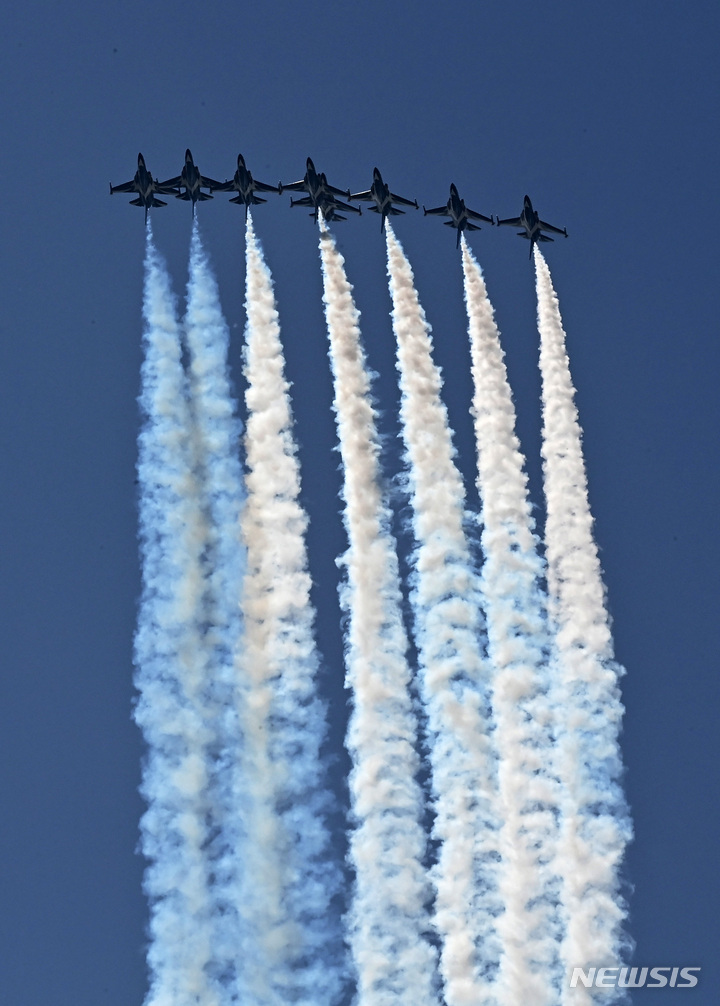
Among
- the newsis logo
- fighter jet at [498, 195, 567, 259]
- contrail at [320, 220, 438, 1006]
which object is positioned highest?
fighter jet at [498, 195, 567, 259]

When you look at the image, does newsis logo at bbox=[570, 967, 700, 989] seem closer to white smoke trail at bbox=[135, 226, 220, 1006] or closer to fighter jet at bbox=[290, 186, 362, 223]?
white smoke trail at bbox=[135, 226, 220, 1006]

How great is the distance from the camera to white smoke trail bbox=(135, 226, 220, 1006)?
69188 millimetres

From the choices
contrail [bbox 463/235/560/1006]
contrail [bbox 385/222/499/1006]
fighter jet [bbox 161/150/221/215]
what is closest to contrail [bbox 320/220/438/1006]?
contrail [bbox 385/222/499/1006]

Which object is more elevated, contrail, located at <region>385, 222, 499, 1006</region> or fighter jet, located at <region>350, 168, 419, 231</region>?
fighter jet, located at <region>350, 168, 419, 231</region>

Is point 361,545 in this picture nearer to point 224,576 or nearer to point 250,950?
point 224,576

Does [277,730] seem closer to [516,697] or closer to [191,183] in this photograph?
[516,697]

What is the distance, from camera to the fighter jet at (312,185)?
86188 mm

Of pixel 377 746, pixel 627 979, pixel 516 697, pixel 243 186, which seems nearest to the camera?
pixel 627 979

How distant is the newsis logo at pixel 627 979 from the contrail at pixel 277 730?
9.41 meters

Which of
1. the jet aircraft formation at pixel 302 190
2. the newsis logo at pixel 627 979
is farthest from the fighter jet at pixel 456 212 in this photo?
the newsis logo at pixel 627 979

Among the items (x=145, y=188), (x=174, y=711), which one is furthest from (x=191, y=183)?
(x=174, y=711)

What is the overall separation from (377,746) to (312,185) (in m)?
29.5

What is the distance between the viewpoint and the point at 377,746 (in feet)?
237

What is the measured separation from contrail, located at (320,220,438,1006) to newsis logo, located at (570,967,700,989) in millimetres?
5843
